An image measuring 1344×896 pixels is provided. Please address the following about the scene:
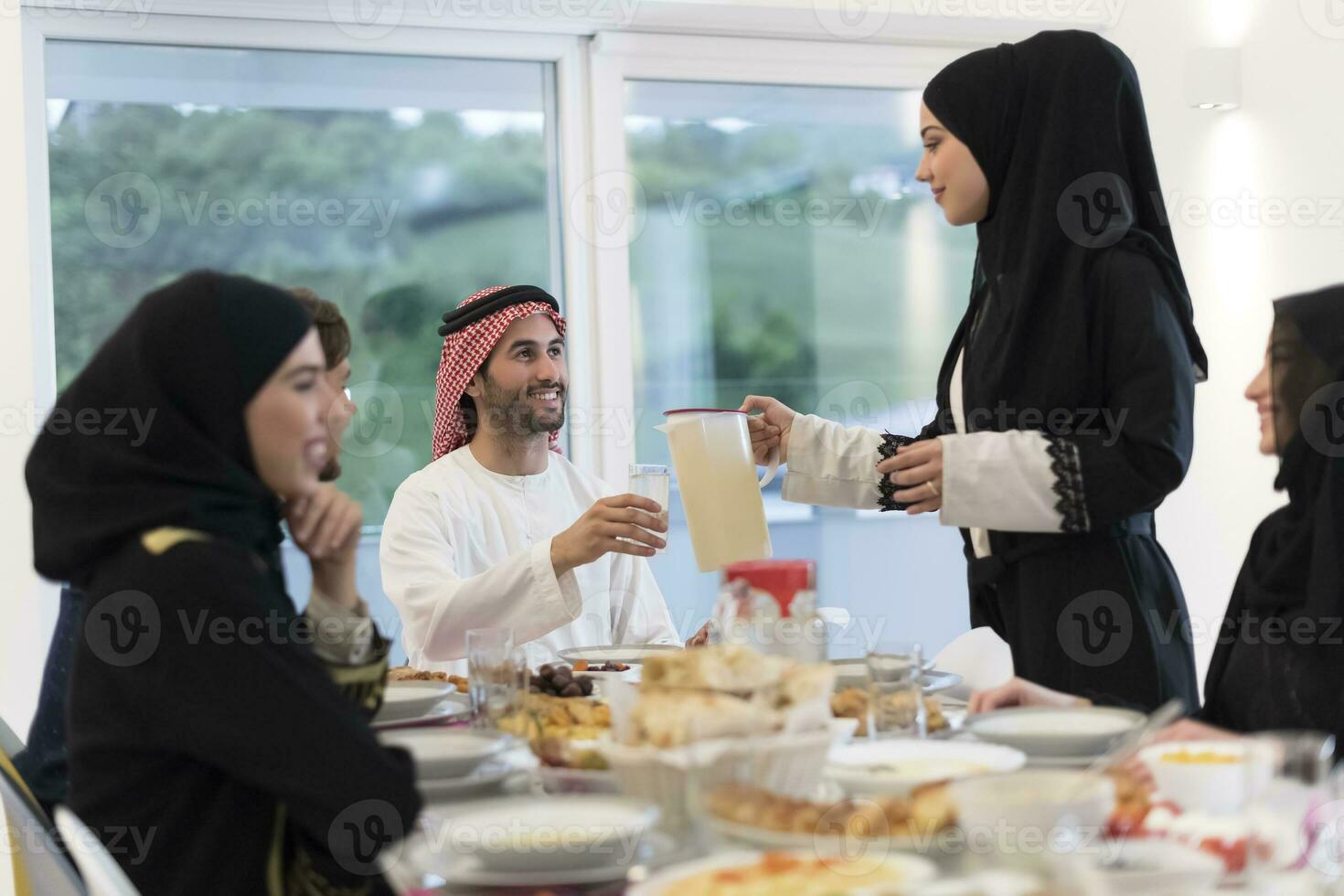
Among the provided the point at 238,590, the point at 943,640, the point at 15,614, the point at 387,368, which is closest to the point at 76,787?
the point at 238,590

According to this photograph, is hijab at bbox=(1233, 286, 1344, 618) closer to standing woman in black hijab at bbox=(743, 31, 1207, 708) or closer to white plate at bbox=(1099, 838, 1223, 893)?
standing woman in black hijab at bbox=(743, 31, 1207, 708)

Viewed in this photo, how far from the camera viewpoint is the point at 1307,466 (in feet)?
6.18

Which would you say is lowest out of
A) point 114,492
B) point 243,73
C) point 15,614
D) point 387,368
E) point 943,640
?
point 943,640

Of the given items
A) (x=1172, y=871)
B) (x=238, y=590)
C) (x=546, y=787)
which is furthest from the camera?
(x=546, y=787)

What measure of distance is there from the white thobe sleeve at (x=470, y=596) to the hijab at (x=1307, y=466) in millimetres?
1376

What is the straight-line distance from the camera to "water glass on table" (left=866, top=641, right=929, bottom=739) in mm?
1745

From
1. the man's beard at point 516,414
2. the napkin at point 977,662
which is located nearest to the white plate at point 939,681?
the napkin at point 977,662

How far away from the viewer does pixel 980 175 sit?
8.02 ft

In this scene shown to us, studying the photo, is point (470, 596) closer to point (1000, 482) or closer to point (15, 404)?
point (1000, 482)

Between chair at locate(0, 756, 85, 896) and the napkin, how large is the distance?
1.30 metres

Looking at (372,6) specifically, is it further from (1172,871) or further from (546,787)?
(1172,871)

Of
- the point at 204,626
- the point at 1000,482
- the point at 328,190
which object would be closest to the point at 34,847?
the point at 204,626

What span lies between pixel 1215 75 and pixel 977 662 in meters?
3.00

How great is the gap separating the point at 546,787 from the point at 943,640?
3437mm
